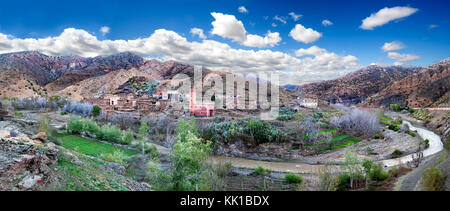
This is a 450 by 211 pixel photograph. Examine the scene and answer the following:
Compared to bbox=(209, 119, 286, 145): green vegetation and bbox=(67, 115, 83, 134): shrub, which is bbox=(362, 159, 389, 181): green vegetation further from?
bbox=(67, 115, 83, 134): shrub

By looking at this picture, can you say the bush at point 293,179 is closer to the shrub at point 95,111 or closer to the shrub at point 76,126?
the shrub at point 76,126

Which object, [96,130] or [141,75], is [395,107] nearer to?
[96,130]

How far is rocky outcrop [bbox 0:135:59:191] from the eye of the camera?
3439 mm

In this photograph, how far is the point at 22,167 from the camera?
3.78m

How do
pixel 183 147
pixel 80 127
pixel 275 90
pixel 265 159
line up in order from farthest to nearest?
1. pixel 275 90
2. pixel 80 127
3. pixel 265 159
4. pixel 183 147

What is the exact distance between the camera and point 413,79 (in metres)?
41.5

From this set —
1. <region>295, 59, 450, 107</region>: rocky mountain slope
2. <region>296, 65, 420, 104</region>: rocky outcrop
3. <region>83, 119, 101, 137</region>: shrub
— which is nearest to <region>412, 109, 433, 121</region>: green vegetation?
<region>295, 59, 450, 107</region>: rocky mountain slope

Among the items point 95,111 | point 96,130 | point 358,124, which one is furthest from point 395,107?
point 95,111

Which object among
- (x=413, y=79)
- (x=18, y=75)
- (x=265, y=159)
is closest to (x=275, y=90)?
(x=413, y=79)

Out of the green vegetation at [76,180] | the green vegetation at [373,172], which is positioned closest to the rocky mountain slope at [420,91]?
the green vegetation at [373,172]

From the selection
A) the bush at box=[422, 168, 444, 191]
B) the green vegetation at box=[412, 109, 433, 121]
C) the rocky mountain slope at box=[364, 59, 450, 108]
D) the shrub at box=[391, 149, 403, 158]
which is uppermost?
the rocky mountain slope at box=[364, 59, 450, 108]
